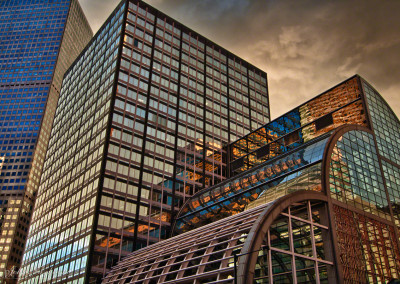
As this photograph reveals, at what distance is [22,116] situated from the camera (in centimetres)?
17650

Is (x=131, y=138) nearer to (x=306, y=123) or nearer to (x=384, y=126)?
(x=306, y=123)

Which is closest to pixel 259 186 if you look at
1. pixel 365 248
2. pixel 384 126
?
pixel 365 248

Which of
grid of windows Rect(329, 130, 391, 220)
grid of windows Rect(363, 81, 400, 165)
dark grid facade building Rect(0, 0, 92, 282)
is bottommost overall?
grid of windows Rect(329, 130, 391, 220)

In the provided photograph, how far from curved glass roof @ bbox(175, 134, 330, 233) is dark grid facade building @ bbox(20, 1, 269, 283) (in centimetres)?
907

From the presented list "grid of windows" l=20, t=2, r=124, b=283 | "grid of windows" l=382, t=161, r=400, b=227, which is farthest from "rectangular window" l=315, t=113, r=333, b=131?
"grid of windows" l=20, t=2, r=124, b=283

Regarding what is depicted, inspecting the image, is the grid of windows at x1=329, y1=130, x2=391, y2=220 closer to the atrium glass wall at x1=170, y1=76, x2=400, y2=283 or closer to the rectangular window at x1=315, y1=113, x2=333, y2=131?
the atrium glass wall at x1=170, y1=76, x2=400, y2=283

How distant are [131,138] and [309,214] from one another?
46001 mm

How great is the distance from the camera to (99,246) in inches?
2505

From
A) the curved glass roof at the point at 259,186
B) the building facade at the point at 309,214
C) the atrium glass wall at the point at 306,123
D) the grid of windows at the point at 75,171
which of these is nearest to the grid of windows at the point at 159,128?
→ the grid of windows at the point at 75,171

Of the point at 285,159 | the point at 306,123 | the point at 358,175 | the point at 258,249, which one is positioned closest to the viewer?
the point at 258,249

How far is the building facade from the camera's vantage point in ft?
120

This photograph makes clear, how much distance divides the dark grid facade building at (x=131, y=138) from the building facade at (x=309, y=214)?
886 centimetres

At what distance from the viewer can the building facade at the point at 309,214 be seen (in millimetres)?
36562

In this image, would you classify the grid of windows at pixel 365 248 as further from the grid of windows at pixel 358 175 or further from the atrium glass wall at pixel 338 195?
the grid of windows at pixel 358 175
